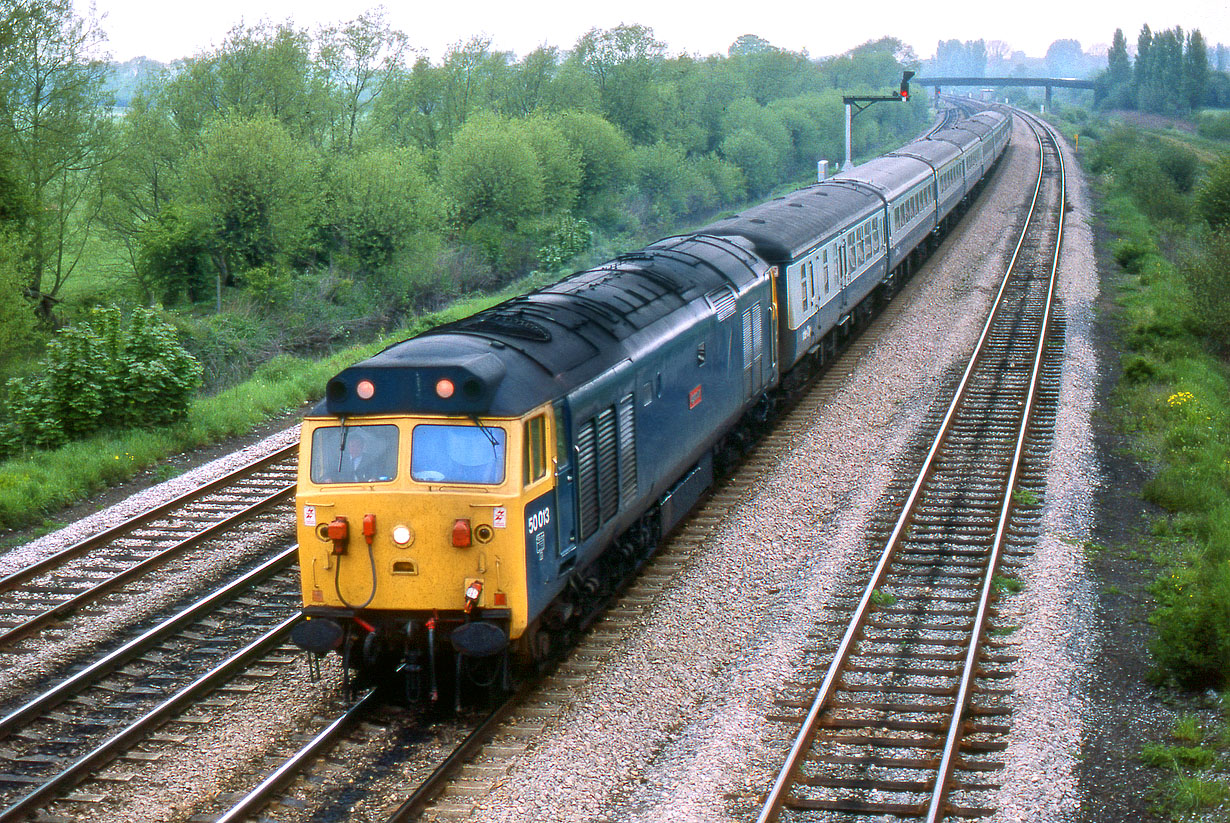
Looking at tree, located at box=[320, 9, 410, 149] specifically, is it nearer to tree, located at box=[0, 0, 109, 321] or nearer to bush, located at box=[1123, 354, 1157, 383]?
tree, located at box=[0, 0, 109, 321]

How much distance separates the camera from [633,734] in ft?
32.4

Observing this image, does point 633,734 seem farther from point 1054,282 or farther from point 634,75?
point 634,75

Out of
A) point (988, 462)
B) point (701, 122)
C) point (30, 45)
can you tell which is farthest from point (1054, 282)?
point (701, 122)

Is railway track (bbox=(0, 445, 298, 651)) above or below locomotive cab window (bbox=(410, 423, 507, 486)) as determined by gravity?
below

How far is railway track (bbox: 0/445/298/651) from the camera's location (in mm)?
12875

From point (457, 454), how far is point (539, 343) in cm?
180

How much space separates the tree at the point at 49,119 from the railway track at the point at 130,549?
1887cm

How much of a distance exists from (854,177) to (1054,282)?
6.21 meters

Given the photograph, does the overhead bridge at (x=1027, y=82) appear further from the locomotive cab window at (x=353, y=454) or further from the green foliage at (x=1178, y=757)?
the locomotive cab window at (x=353, y=454)

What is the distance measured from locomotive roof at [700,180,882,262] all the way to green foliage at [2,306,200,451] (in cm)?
986

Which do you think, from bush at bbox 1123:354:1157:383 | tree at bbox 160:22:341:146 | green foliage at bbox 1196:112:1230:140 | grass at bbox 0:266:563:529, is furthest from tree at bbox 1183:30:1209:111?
grass at bbox 0:266:563:529

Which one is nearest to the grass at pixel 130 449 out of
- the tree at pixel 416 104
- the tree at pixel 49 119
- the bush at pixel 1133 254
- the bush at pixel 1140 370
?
the tree at pixel 49 119

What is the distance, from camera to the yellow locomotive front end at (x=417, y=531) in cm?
939

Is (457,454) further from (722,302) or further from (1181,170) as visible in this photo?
(1181,170)
